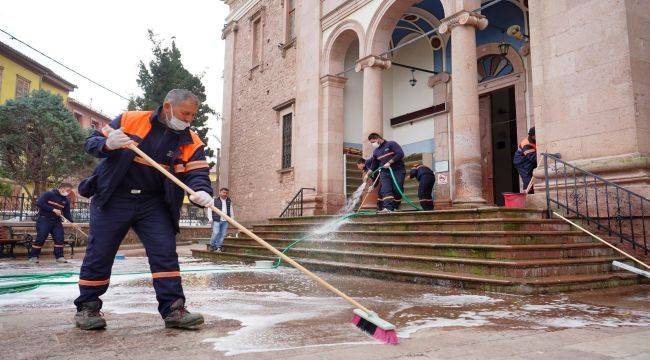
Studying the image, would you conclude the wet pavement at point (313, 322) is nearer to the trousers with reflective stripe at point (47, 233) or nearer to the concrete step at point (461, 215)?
the concrete step at point (461, 215)

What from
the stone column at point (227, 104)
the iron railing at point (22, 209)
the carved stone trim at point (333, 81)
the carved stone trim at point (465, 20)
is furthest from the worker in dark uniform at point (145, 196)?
the stone column at point (227, 104)

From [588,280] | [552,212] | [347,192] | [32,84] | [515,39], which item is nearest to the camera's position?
[588,280]

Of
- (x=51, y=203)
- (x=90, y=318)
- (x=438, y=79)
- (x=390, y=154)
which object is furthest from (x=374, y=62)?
(x=90, y=318)

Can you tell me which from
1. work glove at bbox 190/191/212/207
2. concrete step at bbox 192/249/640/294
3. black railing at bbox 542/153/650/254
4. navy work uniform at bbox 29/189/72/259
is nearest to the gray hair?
work glove at bbox 190/191/212/207

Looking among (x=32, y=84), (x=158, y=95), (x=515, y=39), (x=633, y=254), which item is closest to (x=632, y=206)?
(x=633, y=254)

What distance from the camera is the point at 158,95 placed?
74.9ft

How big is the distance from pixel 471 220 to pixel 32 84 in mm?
33607

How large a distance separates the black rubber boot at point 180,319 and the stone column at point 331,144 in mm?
10484

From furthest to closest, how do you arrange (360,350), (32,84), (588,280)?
(32,84) < (588,280) < (360,350)

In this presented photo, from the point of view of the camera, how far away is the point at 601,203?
692cm

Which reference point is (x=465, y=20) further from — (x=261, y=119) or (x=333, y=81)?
(x=261, y=119)

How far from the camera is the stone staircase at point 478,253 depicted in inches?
208

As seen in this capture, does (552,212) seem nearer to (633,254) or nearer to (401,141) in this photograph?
(633,254)

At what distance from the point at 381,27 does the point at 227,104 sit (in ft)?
32.7
